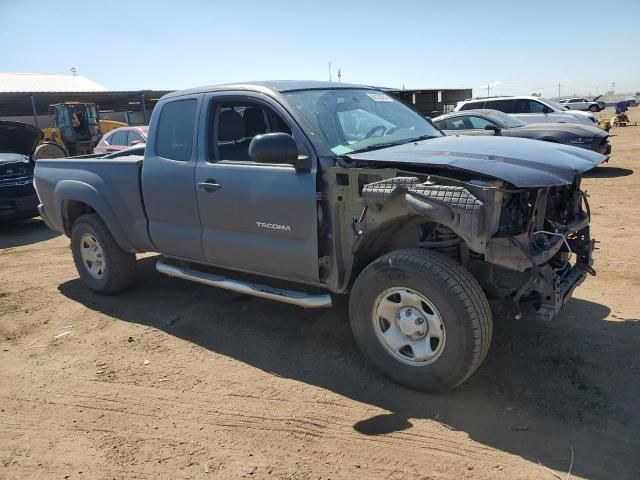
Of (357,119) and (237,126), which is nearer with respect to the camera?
(357,119)

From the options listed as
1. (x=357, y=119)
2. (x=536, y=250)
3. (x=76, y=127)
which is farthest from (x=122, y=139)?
(x=76, y=127)

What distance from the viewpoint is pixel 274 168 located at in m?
3.90

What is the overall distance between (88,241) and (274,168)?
2.79 m

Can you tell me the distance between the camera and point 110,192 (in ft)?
16.8

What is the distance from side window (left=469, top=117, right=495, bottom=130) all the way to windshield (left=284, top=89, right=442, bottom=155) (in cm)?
783

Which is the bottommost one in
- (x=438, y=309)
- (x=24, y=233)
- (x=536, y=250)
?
(x=24, y=233)

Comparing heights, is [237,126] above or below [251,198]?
above

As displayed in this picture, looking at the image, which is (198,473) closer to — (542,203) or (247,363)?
(247,363)

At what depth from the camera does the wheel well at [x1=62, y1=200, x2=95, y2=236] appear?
5684mm

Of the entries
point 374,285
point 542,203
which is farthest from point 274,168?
point 542,203

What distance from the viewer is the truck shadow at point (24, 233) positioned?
29.1 feet

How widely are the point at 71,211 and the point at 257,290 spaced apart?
2850 mm

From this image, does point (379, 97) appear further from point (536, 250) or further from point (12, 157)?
point (12, 157)

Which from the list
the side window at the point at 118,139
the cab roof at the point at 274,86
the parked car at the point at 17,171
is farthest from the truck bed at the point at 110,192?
the side window at the point at 118,139
